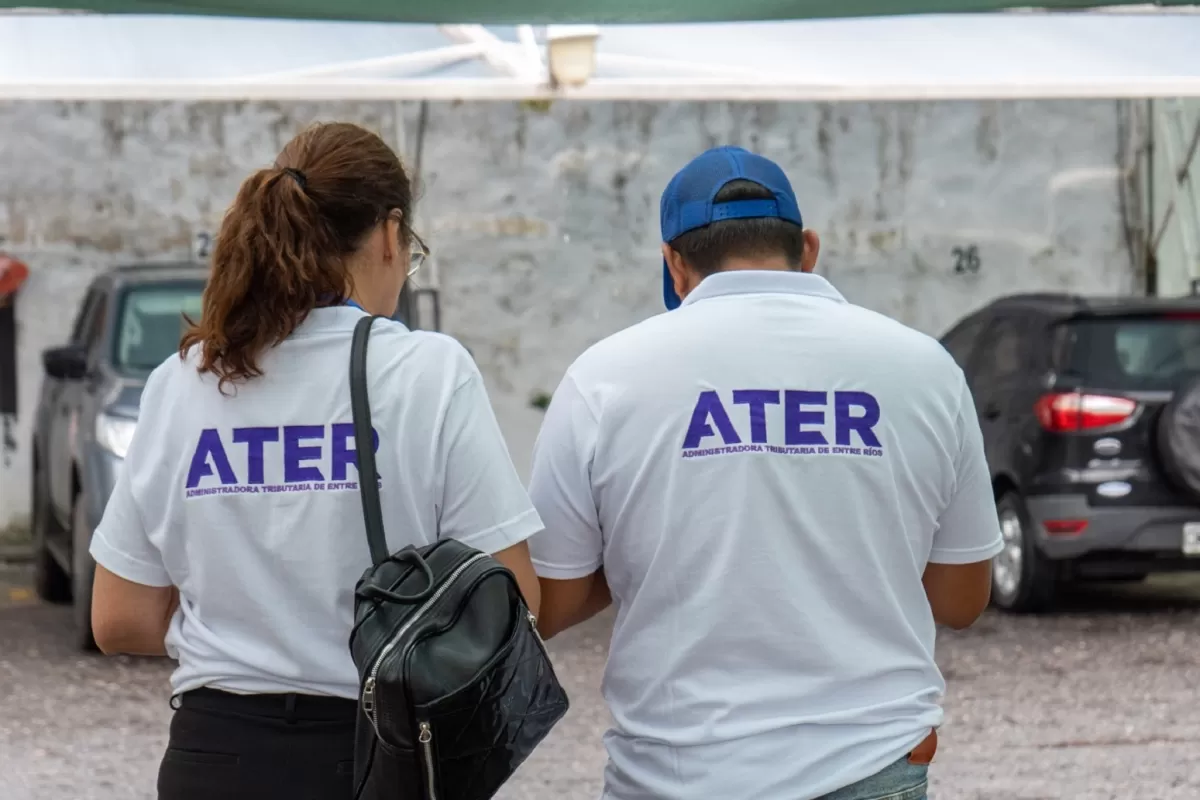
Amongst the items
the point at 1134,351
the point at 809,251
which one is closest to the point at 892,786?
the point at 809,251

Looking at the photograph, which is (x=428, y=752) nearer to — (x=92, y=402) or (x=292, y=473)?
(x=292, y=473)

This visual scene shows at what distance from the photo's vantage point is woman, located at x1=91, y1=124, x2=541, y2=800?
2.47 metres

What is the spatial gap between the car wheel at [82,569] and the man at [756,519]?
665 centimetres

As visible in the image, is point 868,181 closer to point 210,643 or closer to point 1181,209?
point 1181,209

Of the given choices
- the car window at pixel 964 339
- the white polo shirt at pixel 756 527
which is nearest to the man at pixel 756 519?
the white polo shirt at pixel 756 527

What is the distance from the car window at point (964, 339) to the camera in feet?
38.0

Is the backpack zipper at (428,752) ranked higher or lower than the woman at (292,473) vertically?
lower

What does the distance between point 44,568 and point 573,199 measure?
15.6 feet

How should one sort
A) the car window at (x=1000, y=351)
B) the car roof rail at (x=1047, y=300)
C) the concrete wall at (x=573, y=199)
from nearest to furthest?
1. the car roof rail at (x=1047, y=300)
2. the car window at (x=1000, y=351)
3. the concrete wall at (x=573, y=199)

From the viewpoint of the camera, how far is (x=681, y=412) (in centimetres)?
247

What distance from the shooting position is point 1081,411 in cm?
992

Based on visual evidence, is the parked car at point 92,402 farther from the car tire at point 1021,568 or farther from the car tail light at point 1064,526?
the car tail light at point 1064,526

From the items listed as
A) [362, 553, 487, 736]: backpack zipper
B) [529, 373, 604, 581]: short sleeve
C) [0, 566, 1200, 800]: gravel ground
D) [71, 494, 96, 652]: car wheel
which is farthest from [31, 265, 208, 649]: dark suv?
[362, 553, 487, 736]: backpack zipper

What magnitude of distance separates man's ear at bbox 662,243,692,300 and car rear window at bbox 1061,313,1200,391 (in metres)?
7.66
